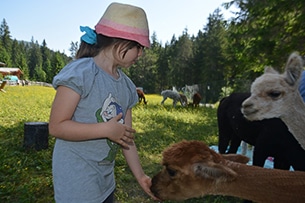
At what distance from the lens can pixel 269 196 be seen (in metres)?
1.42

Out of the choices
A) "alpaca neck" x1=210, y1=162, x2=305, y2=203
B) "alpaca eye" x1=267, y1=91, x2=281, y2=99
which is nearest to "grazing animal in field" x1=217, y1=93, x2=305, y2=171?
"alpaca eye" x1=267, y1=91, x2=281, y2=99

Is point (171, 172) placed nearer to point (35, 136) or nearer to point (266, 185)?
point (266, 185)

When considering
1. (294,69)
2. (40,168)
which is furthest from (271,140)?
(40,168)

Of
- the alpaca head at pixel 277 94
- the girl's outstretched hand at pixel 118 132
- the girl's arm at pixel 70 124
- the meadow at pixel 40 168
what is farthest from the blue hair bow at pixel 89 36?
the meadow at pixel 40 168

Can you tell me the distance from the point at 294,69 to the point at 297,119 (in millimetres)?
528

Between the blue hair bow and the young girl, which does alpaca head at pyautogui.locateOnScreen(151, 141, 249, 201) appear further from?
the blue hair bow

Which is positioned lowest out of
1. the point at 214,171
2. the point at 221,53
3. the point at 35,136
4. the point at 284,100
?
the point at 35,136

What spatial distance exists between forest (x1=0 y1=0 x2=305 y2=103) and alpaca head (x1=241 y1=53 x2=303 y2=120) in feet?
6.66

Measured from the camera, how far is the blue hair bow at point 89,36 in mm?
1500

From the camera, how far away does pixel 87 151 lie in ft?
4.91

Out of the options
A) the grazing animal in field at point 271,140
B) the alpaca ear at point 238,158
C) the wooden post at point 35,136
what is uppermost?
the alpaca ear at point 238,158

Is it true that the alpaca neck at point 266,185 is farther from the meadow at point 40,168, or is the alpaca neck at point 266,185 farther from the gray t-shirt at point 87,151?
the meadow at point 40,168

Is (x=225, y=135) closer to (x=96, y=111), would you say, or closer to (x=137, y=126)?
(x=96, y=111)

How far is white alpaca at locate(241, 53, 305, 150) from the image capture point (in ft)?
8.80
